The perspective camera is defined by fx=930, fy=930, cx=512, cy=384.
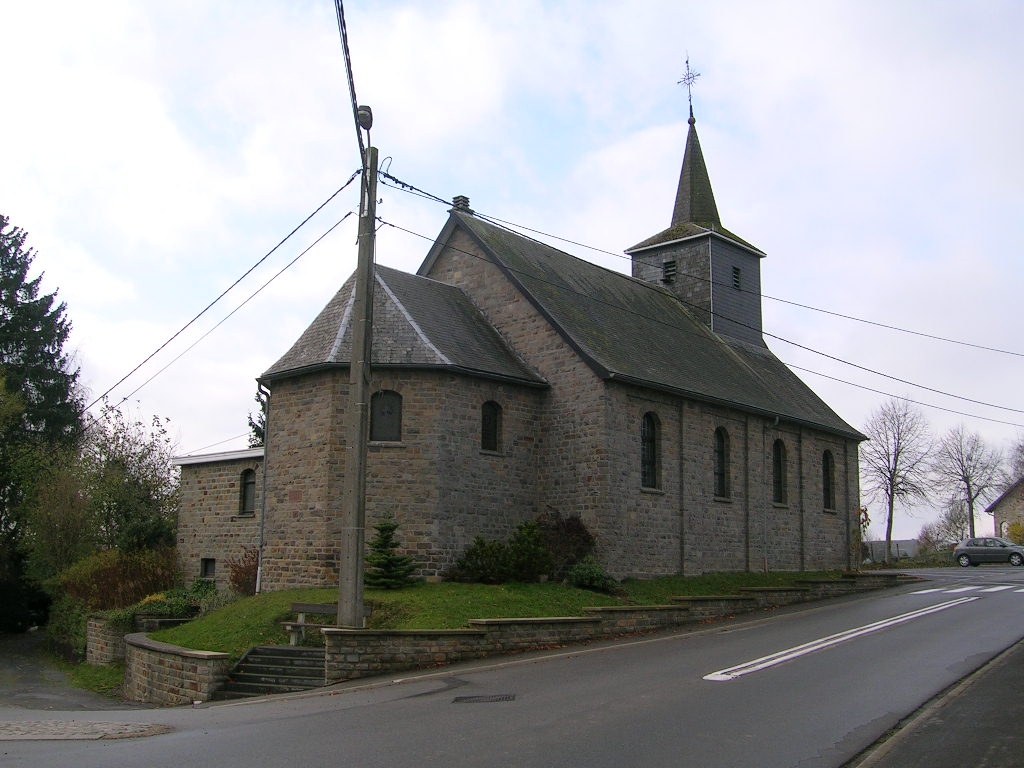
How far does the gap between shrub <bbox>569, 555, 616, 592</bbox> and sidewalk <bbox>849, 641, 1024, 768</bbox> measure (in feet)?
33.7

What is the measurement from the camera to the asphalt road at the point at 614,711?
8.36 metres

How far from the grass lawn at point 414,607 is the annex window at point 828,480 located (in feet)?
43.4

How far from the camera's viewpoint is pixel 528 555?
2078cm

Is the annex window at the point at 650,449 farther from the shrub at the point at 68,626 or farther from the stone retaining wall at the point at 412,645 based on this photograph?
the shrub at the point at 68,626

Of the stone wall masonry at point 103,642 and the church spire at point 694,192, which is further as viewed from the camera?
the church spire at point 694,192

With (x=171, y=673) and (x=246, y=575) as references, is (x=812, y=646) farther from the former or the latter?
(x=246, y=575)

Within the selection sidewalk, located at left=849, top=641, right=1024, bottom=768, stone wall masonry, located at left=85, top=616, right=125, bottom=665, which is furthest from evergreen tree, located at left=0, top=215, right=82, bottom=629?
sidewalk, located at left=849, top=641, right=1024, bottom=768

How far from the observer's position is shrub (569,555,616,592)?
20.9 m

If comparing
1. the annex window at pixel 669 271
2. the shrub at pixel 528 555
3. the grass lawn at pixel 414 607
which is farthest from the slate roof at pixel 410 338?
the annex window at pixel 669 271

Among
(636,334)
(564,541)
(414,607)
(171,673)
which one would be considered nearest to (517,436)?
(564,541)

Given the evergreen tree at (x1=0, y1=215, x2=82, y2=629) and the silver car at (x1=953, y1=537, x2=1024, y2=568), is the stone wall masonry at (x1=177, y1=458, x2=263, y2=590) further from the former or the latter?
the silver car at (x1=953, y1=537, x2=1024, y2=568)

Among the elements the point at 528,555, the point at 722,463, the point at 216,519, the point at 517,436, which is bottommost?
the point at 528,555

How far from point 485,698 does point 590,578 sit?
31.7 feet

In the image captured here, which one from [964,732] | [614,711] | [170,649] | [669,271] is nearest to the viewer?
[964,732]
